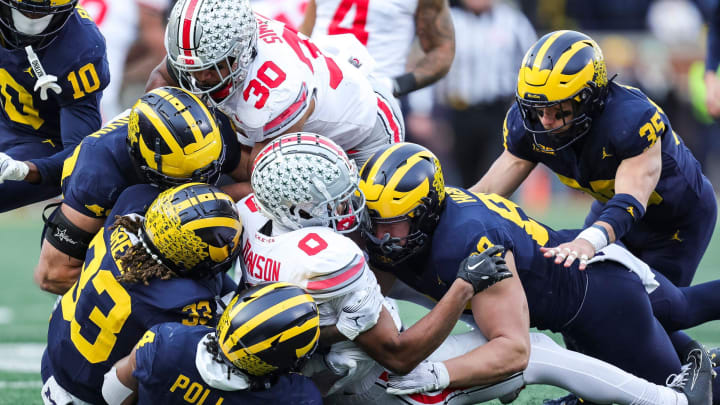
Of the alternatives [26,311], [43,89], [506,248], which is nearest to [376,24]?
[43,89]

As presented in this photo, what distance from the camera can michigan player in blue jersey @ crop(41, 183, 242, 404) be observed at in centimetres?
Result: 349

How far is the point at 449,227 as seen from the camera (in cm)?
380

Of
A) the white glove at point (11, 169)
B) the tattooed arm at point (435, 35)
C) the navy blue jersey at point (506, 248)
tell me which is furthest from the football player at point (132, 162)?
the tattooed arm at point (435, 35)

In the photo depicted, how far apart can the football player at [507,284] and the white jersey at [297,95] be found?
449 millimetres

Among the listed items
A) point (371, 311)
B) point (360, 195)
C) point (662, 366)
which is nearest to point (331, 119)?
point (360, 195)

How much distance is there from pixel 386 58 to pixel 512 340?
2766 millimetres

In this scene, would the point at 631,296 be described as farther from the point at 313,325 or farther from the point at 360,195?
the point at 313,325

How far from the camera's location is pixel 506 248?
377cm

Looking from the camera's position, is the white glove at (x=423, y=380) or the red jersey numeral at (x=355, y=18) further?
the red jersey numeral at (x=355, y=18)

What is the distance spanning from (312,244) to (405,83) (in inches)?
98.0

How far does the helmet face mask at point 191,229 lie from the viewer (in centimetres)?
346

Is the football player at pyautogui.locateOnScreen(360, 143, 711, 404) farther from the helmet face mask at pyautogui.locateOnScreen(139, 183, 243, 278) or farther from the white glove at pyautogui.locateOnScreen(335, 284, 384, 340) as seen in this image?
A: the helmet face mask at pyautogui.locateOnScreen(139, 183, 243, 278)

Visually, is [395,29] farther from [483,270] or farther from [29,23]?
[483,270]

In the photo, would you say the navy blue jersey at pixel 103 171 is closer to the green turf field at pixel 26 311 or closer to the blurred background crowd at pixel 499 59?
the green turf field at pixel 26 311
